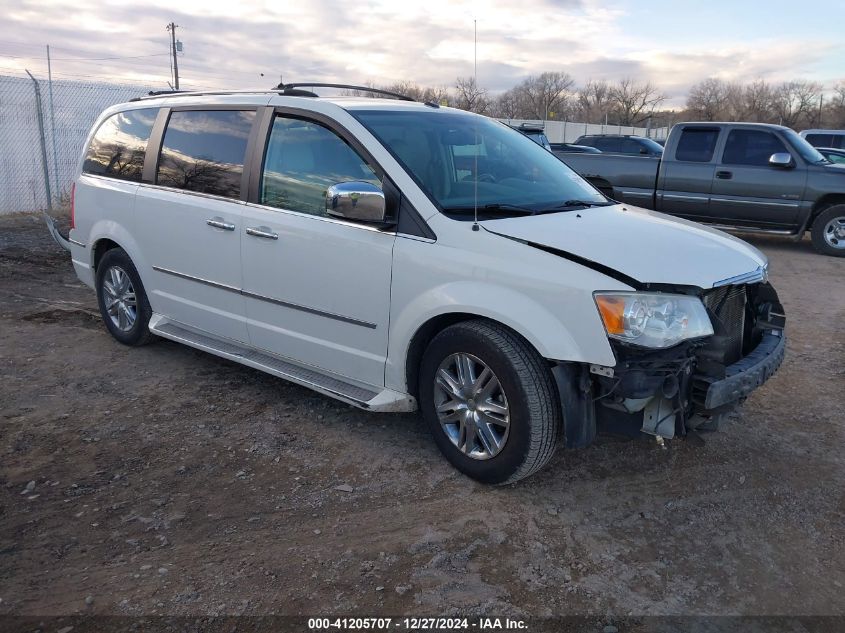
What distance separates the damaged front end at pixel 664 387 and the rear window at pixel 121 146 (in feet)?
12.3

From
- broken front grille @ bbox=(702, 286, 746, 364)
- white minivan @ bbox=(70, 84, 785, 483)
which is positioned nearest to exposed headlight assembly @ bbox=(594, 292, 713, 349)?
white minivan @ bbox=(70, 84, 785, 483)

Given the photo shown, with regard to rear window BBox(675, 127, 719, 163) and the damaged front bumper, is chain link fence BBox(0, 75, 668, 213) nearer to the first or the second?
rear window BBox(675, 127, 719, 163)

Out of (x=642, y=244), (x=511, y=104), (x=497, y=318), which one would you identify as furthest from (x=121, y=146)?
(x=511, y=104)

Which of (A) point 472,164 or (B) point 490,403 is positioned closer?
(B) point 490,403

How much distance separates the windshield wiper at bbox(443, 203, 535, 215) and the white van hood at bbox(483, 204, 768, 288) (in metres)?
0.09

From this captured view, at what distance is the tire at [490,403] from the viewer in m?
3.24

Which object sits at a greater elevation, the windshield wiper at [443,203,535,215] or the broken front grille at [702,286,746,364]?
the windshield wiper at [443,203,535,215]

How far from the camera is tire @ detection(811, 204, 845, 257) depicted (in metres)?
10.2

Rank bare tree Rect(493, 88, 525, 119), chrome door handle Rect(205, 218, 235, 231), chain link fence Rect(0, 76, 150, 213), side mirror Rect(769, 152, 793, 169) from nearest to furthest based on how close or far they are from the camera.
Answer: chrome door handle Rect(205, 218, 235, 231) → side mirror Rect(769, 152, 793, 169) → chain link fence Rect(0, 76, 150, 213) → bare tree Rect(493, 88, 525, 119)

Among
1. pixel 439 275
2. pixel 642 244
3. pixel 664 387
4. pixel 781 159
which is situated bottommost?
pixel 664 387

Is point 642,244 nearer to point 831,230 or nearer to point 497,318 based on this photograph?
point 497,318

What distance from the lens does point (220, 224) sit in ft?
14.6

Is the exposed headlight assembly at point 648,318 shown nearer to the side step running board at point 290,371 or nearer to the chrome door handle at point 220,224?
the side step running board at point 290,371

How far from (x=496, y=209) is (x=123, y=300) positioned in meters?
3.38
